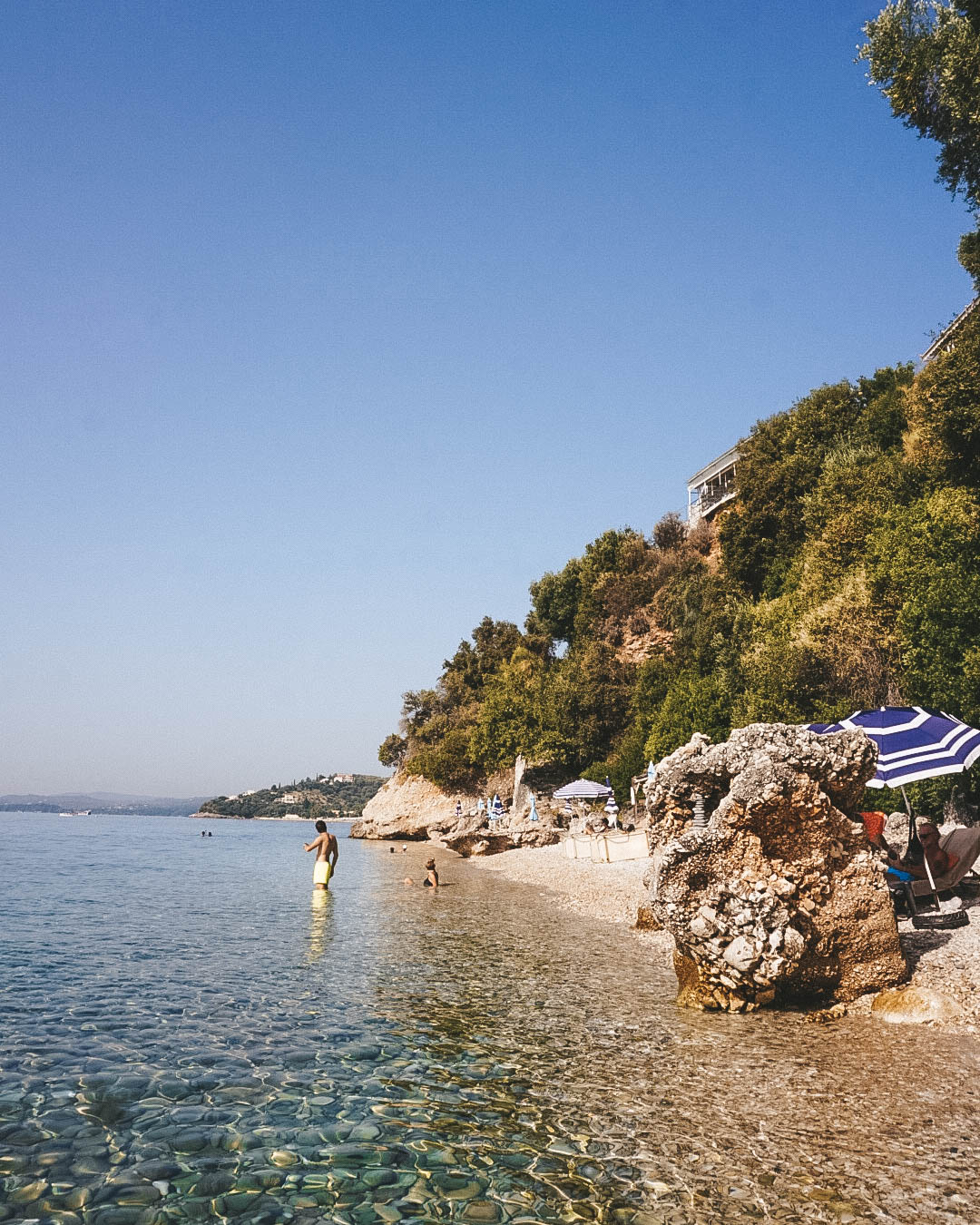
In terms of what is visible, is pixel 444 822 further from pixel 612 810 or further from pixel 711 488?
pixel 711 488

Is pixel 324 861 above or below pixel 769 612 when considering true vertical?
below

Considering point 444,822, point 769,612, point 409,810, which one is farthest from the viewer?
point 409,810

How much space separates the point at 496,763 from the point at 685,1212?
187ft

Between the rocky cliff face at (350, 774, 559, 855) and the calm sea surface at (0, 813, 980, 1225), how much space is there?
27.5 m

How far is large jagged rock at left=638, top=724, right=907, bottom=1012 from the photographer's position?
9906 mm

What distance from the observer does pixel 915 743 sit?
1312cm

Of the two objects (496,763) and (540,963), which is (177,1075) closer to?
(540,963)

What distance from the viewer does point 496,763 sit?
61562mm

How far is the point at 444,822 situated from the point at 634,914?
40474 millimetres

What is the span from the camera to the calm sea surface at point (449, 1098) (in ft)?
17.5

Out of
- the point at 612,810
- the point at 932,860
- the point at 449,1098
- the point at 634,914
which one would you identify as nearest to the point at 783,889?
the point at 932,860

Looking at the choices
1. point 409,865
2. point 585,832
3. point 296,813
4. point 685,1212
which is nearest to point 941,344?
point 585,832

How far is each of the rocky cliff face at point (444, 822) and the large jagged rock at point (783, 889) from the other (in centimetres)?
3004

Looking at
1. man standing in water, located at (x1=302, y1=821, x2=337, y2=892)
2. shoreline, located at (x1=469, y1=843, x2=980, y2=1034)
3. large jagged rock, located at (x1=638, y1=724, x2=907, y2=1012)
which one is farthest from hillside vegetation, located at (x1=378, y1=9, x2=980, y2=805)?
man standing in water, located at (x1=302, y1=821, x2=337, y2=892)
